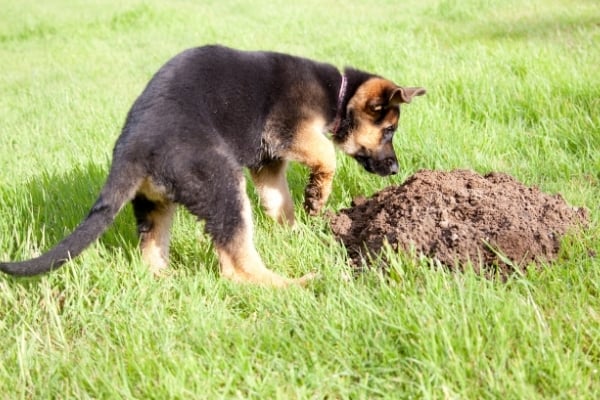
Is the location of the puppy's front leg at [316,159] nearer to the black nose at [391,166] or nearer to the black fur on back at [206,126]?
the black fur on back at [206,126]

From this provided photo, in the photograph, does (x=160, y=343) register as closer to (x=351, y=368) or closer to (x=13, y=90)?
(x=351, y=368)

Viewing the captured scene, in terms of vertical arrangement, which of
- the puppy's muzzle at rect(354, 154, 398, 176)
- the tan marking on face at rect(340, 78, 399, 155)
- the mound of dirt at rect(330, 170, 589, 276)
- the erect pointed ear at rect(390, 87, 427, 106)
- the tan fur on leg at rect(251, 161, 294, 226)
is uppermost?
the erect pointed ear at rect(390, 87, 427, 106)

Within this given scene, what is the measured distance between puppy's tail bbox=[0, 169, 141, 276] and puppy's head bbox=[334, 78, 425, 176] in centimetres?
174

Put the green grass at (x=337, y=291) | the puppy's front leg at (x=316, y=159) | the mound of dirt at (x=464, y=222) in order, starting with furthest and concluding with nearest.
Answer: the puppy's front leg at (x=316, y=159) → the mound of dirt at (x=464, y=222) → the green grass at (x=337, y=291)

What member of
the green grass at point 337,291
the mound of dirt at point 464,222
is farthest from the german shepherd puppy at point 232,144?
the mound of dirt at point 464,222

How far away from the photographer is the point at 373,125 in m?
4.28

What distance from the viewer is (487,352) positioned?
7.43ft

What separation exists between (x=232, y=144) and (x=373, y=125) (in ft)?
3.82

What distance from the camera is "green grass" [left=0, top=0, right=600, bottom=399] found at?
2.24 meters

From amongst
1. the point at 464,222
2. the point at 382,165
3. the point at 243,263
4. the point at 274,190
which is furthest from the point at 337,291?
the point at 382,165

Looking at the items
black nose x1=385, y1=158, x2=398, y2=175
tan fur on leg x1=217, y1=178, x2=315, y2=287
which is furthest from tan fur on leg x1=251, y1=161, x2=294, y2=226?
tan fur on leg x1=217, y1=178, x2=315, y2=287

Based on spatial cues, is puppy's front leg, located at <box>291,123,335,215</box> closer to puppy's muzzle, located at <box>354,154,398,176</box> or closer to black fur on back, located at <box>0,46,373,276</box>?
black fur on back, located at <box>0,46,373,276</box>

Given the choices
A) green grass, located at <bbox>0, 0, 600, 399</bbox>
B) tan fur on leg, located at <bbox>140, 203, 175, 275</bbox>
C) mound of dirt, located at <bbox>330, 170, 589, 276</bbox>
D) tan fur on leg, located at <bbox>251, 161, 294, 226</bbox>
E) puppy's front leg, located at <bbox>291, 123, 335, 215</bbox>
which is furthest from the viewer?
tan fur on leg, located at <bbox>251, 161, 294, 226</bbox>

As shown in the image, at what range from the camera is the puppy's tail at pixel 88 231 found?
2.67 meters
